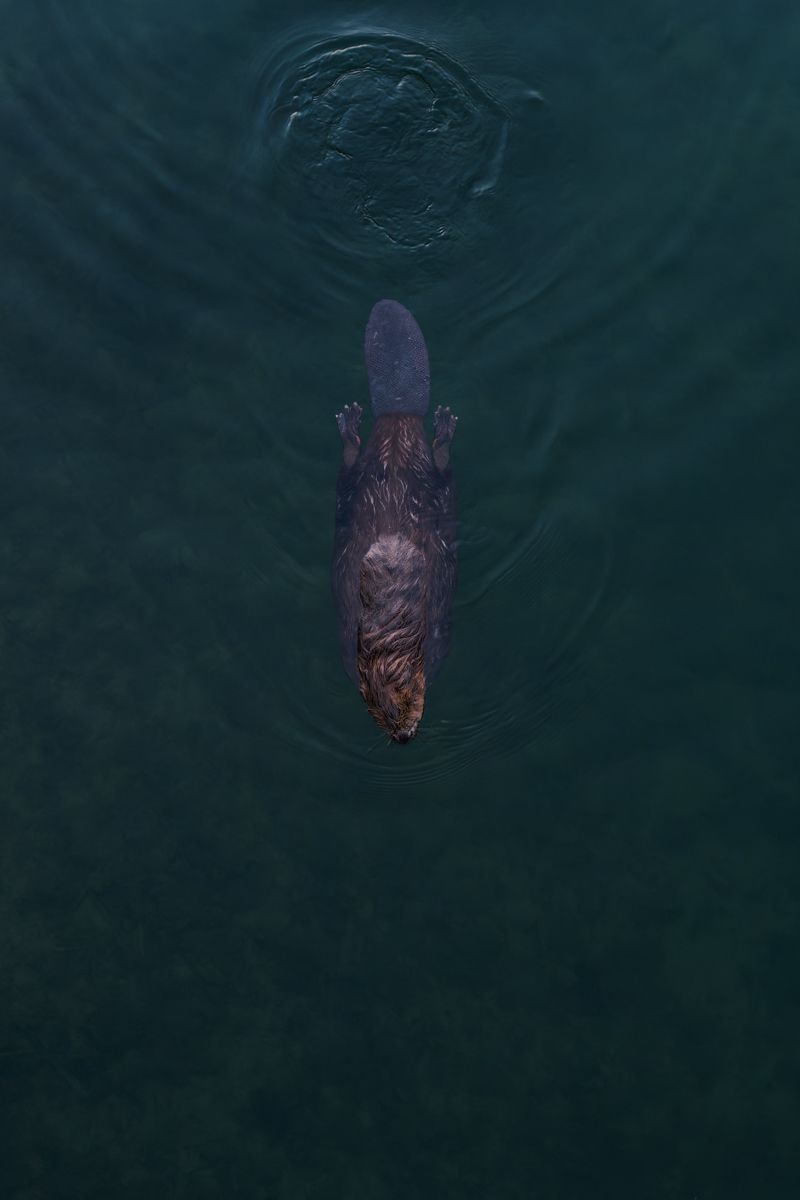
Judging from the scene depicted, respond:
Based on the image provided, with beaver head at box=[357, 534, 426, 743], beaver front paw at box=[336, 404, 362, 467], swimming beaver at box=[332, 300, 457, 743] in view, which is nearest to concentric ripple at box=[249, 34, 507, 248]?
swimming beaver at box=[332, 300, 457, 743]

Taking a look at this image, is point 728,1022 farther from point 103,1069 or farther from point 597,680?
point 103,1069

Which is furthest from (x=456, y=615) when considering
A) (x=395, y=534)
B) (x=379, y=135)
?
(x=379, y=135)

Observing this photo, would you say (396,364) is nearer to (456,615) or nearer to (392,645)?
(456,615)

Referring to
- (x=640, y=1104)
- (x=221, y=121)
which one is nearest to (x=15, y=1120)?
(x=640, y=1104)

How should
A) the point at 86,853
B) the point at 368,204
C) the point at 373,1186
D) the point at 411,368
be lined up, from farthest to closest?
the point at 368,204
the point at 411,368
the point at 86,853
the point at 373,1186

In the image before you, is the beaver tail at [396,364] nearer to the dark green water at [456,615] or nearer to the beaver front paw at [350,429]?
the beaver front paw at [350,429]

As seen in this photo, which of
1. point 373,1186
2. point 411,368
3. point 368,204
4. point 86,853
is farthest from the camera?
point 368,204
